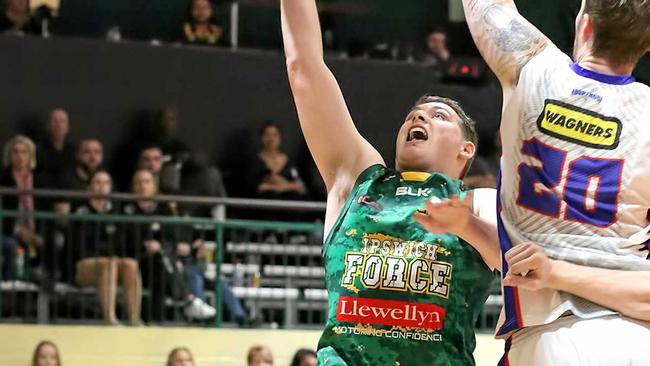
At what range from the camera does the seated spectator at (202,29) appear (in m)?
11.8

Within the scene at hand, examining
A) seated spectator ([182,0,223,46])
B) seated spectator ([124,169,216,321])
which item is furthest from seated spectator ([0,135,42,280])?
seated spectator ([182,0,223,46])

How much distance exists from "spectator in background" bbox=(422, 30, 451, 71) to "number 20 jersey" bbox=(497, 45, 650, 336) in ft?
30.8

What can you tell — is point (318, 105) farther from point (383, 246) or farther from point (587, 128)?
point (587, 128)

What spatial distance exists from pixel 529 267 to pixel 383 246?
1.10 meters

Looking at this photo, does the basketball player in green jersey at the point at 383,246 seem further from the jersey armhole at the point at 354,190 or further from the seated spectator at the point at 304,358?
the seated spectator at the point at 304,358

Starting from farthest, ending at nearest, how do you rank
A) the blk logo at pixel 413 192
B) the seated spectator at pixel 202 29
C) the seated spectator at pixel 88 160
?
the seated spectator at pixel 202 29
the seated spectator at pixel 88 160
the blk logo at pixel 413 192

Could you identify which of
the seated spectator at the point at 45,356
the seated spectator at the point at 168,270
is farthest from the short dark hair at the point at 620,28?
the seated spectator at the point at 168,270

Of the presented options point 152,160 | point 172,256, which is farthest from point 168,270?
point 152,160

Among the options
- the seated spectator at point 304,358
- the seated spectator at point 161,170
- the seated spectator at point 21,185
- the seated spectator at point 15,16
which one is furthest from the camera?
the seated spectator at point 15,16

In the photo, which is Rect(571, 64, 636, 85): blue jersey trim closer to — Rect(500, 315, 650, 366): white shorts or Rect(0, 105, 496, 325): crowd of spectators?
Rect(500, 315, 650, 366): white shorts

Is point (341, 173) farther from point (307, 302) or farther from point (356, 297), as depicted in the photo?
point (307, 302)

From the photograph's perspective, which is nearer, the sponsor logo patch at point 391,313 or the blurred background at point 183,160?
the sponsor logo patch at point 391,313

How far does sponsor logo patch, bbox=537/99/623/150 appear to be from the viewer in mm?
2980

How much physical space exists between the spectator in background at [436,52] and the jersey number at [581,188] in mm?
9452
